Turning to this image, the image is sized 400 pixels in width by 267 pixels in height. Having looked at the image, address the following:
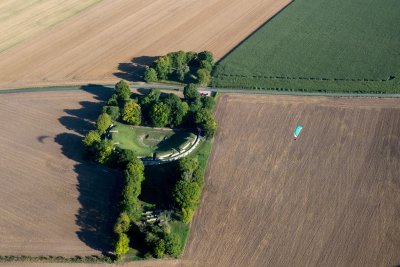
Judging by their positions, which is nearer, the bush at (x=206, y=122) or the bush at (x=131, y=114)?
the bush at (x=206, y=122)

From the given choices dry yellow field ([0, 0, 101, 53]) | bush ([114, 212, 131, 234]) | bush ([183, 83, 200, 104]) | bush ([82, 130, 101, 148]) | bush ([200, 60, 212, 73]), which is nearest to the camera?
bush ([114, 212, 131, 234])

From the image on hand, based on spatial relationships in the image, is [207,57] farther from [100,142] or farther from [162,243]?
[162,243]

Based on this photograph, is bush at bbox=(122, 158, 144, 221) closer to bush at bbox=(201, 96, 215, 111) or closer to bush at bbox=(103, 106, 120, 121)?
bush at bbox=(103, 106, 120, 121)

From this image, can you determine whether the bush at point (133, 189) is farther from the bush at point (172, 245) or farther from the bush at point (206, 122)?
the bush at point (206, 122)

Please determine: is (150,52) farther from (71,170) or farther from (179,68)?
(71,170)

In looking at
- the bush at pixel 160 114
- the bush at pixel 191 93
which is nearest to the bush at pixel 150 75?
the bush at pixel 191 93

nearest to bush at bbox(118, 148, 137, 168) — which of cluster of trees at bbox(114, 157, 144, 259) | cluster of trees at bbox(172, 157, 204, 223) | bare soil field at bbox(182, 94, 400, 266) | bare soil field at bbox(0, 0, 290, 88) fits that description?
cluster of trees at bbox(114, 157, 144, 259)

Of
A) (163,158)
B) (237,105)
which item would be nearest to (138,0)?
(237,105)
